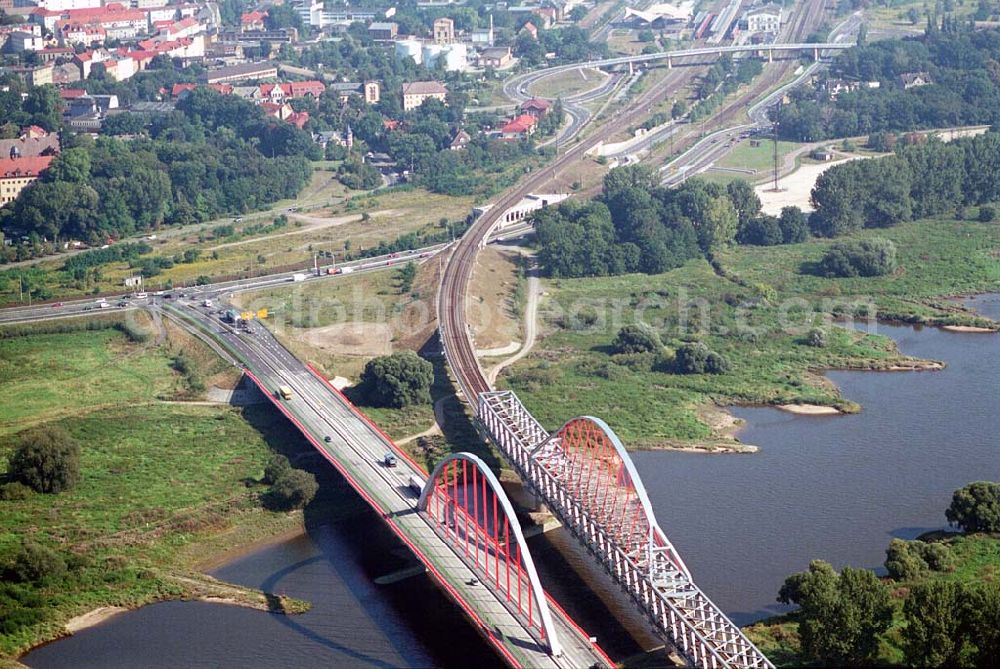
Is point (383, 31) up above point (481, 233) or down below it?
above

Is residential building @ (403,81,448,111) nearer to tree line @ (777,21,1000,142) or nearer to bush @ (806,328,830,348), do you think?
tree line @ (777,21,1000,142)

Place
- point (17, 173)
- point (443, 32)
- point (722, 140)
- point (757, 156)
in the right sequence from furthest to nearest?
1. point (443, 32)
2. point (722, 140)
3. point (757, 156)
4. point (17, 173)

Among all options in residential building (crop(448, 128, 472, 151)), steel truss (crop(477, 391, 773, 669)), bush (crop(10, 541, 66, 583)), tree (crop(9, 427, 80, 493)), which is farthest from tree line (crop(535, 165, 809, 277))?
bush (crop(10, 541, 66, 583))

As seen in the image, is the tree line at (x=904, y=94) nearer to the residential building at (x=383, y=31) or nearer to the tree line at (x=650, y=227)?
the tree line at (x=650, y=227)

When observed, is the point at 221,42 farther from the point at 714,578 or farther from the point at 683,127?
the point at 714,578

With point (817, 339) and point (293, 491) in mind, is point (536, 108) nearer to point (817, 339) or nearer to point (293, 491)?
point (817, 339)

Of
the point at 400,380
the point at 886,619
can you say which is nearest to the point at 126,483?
the point at 400,380

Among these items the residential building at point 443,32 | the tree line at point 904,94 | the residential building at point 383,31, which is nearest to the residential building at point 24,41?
the residential building at point 383,31
